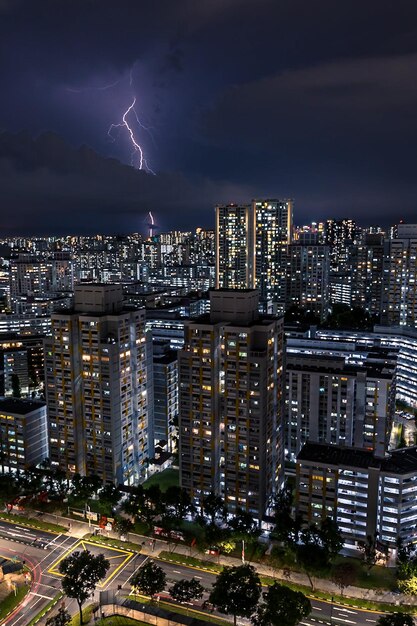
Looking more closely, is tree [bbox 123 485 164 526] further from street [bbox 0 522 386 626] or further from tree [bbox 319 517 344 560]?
tree [bbox 319 517 344 560]

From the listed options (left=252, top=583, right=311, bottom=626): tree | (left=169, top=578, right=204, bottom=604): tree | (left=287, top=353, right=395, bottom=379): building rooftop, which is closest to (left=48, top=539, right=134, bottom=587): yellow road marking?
(left=169, top=578, right=204, bottom=604): tree

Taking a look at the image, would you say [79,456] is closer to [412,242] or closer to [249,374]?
[249,374]

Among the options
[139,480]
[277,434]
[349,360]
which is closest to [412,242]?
[349,360]

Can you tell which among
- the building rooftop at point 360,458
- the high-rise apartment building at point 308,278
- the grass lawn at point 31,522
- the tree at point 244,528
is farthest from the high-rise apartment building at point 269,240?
the grass lawn at point 31,522

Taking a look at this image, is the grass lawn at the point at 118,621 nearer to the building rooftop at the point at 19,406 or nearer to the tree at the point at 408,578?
the tree at the point at 408,578

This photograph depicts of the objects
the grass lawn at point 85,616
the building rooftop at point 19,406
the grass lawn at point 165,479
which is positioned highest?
the building rooftop at point 19,406

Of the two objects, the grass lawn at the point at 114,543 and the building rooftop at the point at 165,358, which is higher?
the building rooftop at the point at 165,358
